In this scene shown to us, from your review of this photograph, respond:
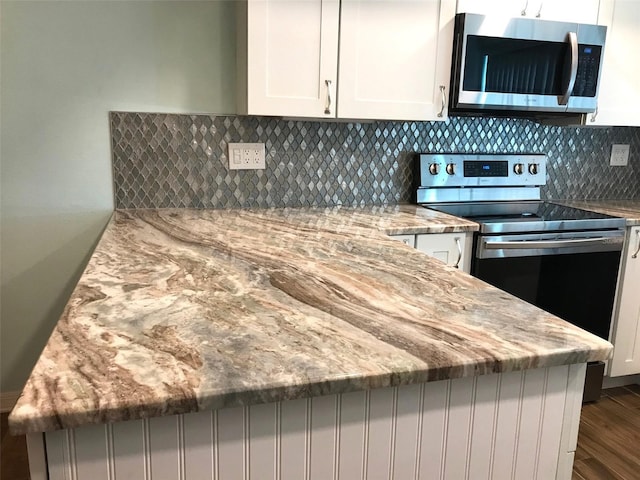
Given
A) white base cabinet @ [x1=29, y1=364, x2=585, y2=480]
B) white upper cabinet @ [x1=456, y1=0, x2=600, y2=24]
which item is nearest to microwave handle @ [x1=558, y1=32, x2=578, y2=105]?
white upper cabinet @ [x1=456, y1=0, x2=600, y2=24]

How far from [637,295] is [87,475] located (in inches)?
100

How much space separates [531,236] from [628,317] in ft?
2.42

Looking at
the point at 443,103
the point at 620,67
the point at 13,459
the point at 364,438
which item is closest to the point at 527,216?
the point at 443,103

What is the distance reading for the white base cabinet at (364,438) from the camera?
2.88 ft

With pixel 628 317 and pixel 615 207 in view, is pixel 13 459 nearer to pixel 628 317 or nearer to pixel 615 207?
pixel 628 317

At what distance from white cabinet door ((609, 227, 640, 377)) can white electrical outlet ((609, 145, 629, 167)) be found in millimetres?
707

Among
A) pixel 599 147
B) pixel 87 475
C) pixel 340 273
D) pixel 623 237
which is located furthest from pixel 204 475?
pixel 599 147

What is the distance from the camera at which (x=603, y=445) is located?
229 cm

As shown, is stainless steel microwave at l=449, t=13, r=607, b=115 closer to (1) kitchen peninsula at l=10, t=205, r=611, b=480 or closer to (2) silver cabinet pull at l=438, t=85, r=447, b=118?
(2) silver cabinet pull at l=438, t=85, r=447, b=118

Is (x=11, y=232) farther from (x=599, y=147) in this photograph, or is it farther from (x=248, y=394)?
(x=599, y=147)

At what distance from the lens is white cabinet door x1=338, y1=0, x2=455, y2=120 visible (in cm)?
221

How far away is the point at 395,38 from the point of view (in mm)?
2252

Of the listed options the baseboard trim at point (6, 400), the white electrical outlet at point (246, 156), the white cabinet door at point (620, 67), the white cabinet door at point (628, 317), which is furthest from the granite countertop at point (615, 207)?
the baseboard trim at point (6, 400)

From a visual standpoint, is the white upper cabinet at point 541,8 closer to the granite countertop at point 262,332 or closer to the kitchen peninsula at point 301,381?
the granite countertop at point 262,332
